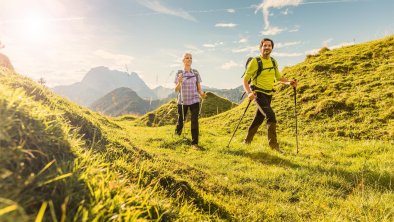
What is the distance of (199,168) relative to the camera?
952 cm

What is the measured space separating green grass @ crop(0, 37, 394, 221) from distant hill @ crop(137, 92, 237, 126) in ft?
43.7

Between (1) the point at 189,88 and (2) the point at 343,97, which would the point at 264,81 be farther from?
(2) the point at 343,97

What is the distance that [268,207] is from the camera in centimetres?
628

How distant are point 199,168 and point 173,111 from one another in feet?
81.1

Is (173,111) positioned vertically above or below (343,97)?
below

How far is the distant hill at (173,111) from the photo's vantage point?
31.8 meters

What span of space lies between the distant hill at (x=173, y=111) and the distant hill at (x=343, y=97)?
8.70m

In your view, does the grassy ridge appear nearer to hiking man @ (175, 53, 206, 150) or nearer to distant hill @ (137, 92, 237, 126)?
hiking man @ (175, 53, 206, 150)

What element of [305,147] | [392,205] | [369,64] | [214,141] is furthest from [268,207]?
[369,64]

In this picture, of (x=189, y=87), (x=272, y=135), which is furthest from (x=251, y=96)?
(x=189, y=87)

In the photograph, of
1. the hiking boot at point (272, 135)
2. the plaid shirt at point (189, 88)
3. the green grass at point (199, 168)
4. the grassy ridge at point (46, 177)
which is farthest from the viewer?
the plaid shirt at point (189, 88)

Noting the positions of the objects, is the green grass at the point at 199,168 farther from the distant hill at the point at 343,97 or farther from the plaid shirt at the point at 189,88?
the plaid shirt at the point at 189,88

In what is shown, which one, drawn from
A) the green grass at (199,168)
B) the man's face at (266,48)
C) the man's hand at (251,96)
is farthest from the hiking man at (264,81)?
the green grass at (199,168)

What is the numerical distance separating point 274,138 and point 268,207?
6044 millimetres
